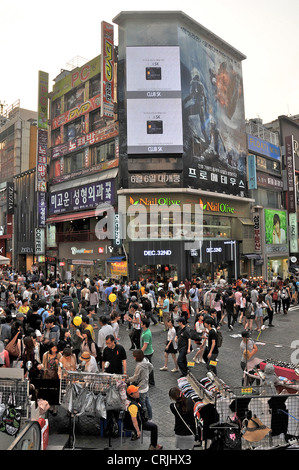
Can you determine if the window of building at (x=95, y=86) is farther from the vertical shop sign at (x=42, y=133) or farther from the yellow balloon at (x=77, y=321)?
the yellow balloon at (x=77, y=321)

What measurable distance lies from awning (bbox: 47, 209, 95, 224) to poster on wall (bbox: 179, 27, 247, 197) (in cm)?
947

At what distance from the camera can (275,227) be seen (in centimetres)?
3738

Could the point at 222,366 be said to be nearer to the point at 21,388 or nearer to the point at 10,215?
the point at 21,388

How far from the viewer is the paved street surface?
19.4 feet

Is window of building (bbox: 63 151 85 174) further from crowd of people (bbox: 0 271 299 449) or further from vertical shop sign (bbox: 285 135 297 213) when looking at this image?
vertical shop sign (bbox: 285 135 297 213)

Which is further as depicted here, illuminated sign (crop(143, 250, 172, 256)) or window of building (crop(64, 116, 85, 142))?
window of building (crop(64, 116, 85, 142))

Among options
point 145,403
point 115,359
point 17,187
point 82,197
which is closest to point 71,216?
point 82,197

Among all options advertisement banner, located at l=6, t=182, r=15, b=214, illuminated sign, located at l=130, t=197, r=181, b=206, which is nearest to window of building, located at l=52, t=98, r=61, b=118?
advertisement banner, located at l=6, t=182, r=15, b=214

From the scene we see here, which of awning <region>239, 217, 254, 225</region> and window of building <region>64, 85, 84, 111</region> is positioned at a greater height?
window of building <region>64, 85, 84, 111</region>

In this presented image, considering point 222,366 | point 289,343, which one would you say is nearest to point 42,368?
point 222,366

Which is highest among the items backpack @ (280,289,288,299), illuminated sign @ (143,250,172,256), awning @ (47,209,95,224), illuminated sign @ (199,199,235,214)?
illuminated sign @ (199,199,235,214)

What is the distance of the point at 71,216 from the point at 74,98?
12739 mm

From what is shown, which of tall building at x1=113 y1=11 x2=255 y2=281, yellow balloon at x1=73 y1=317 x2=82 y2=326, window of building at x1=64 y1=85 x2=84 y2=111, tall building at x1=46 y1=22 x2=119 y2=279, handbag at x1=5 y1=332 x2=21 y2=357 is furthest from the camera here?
window of building at x1=64 y1=85 x2=84 y2=111

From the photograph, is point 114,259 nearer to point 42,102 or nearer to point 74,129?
point 74,129
